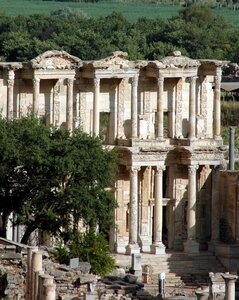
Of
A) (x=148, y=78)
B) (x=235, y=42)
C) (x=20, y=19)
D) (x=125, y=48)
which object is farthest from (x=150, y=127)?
(x=20, y=19)

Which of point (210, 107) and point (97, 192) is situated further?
point (210, 107)

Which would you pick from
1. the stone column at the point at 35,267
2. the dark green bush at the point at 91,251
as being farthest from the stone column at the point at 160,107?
the stone column at the point at 35,267

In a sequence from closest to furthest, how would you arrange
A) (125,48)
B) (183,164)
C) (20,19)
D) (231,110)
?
(183,164) → (231,110) → (125,48) → (20,19)

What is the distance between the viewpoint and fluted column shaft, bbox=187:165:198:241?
262 ft

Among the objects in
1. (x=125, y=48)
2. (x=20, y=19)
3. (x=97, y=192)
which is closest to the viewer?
(x=97, y=192)

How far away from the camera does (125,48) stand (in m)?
141

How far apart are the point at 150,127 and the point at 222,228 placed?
438cm

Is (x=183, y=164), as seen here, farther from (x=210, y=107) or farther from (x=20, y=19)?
→ (x=20, y=19)

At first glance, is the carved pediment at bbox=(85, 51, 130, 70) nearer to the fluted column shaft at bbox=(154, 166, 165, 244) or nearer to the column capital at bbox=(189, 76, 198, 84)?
the column capital at bbox=(189, 76, 198, 84)

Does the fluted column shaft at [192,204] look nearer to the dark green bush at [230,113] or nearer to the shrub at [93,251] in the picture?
the shrub at [93,251]

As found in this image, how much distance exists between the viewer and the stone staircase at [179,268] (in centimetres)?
7625

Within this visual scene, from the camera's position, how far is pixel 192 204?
3167 inches

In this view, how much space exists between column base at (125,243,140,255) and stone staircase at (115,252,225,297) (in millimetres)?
246

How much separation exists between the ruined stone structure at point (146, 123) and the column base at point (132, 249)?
0.16 feet
